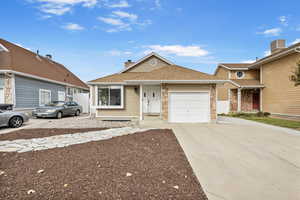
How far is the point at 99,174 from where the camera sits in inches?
124

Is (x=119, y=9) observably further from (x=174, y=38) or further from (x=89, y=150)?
(x=89, y=150)

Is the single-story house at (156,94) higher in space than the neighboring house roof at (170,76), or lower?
lower

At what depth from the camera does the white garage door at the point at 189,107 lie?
976 cm

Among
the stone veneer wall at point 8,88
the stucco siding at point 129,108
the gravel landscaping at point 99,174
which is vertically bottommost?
the gravel landscaping at point 99,174

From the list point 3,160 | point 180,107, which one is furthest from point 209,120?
point 3,160

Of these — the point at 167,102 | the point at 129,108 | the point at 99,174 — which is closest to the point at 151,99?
the point at 129,108

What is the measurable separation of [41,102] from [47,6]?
8.71 metres

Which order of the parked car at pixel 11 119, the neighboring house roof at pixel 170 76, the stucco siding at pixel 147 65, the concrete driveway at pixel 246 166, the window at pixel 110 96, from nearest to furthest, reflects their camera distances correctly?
the concrete driveway at pixel 246 166, the parked car at pixel 11 119, the neighboring house roof at pixel 170 76, the window at pixel 110 96, the stucco siding at pixel 147 65

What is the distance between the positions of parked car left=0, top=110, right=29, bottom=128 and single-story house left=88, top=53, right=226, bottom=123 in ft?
13.8

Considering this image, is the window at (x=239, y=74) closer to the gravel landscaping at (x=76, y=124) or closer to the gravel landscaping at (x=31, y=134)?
the gravel landscaping at (x=76, y=124)

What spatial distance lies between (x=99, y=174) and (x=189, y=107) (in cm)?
764

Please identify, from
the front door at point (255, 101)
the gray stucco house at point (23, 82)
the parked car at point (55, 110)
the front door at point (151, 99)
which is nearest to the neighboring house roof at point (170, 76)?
the front door at point (151, 99)

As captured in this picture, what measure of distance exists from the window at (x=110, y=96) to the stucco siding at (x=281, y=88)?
516 inches

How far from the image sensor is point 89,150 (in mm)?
4691
